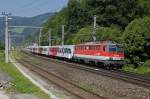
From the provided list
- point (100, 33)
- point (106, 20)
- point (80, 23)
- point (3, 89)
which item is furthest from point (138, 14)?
point (3, 89)

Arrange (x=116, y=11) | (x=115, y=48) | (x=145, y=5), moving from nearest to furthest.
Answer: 1. (x=115, y=48)
2. (x=116, y=11)
3. (x=145, y=5)

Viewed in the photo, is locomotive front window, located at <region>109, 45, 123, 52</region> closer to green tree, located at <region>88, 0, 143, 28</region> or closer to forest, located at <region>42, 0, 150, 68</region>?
forest, located at <region>42, 0, 150, 68</region>

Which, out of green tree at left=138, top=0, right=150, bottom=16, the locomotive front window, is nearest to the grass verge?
the locomotive front window

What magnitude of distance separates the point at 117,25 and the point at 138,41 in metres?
52.9

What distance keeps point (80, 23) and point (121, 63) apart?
232ft

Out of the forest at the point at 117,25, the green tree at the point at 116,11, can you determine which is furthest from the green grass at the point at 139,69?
the green tree at the point at 116,11

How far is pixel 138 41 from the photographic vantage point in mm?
49094

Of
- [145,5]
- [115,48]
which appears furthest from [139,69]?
[145,5]

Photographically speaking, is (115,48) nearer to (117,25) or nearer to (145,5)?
(117,25)

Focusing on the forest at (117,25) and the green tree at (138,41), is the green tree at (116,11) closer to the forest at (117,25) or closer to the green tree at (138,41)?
the forest at (117,25)

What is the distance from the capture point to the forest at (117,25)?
50.2 m

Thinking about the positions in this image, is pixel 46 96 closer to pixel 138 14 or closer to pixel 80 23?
pixel 138 14

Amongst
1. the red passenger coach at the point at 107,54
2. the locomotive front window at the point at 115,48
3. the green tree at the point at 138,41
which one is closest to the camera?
the red passenger coach at the point at 107,54

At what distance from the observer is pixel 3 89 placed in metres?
26.8
